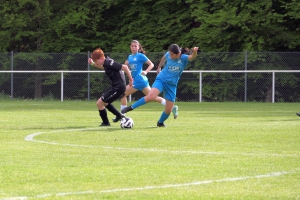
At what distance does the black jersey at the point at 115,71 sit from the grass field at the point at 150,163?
3.73ft

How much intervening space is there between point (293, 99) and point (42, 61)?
1230cm

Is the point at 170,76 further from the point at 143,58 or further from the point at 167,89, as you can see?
the point at 143,58

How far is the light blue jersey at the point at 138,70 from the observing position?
20.8 metres

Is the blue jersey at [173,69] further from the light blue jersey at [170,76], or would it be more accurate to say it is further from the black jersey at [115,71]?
the black jersey at [115,71]

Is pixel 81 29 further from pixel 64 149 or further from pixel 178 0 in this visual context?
pixel 64 149

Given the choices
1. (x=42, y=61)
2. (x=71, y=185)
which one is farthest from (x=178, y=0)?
(x=71, y=185)

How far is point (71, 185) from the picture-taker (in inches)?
311

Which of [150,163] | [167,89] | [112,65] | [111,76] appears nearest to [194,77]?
[111,76]

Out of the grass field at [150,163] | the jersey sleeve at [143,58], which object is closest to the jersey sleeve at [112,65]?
the grass field at [150,163]

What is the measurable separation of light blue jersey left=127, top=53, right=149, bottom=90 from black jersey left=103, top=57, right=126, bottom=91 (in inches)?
138

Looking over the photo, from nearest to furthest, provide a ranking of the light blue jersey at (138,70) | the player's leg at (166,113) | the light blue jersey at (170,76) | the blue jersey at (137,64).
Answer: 1. the player's leg at (166,113)
2. the light blue jersey at (170,76)
3. the light blue jersey at (138,70)
4. the blue jersey at (137,64)

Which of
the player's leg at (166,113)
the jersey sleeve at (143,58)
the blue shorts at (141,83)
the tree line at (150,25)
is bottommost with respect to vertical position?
the player's leg at (166,113)

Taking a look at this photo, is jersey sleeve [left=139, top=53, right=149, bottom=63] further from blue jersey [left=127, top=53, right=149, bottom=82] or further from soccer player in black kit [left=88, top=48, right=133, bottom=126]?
soccer player in black kit [left=88, top=48, right=133, bottom=126]

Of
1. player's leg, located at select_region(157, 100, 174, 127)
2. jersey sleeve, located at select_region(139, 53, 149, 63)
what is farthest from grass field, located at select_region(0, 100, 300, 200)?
jersey sleeve, located at select_region(139, 53, 149, 63)
